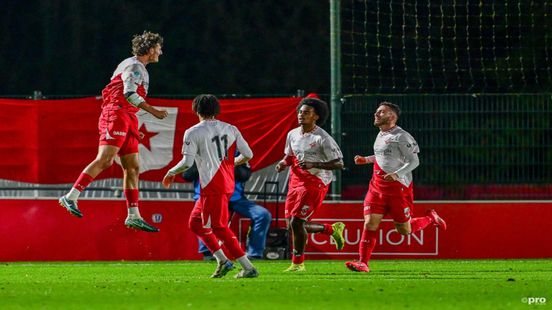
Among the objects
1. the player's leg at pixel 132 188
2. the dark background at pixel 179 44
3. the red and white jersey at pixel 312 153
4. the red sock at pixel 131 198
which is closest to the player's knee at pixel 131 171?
the player's leg at pixel 132 188

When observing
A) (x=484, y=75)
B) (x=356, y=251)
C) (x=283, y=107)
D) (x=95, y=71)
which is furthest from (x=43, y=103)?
(x=95, y=71)

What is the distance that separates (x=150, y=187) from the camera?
69.1 feet

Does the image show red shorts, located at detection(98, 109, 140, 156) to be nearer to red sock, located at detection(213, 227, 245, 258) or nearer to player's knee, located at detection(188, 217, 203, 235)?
player's knee, located at detection(188, 217, 203, 235)

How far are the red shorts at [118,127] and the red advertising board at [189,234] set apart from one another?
3484mm

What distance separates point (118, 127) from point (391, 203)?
3.11 m

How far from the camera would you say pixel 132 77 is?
16.8 metres

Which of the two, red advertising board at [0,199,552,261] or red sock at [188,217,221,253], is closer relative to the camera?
red sock at [188,217,221,253]

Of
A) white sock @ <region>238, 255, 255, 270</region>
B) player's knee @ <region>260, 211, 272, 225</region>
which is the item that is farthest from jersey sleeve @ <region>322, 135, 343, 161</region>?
player's knee @ <region>260, 211, 272, 225</region>

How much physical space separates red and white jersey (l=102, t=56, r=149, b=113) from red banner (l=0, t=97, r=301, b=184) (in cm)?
363

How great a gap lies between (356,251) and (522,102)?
2.98 meters

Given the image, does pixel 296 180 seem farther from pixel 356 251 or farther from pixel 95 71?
pixel 95 71

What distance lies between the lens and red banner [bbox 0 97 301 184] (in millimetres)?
20891

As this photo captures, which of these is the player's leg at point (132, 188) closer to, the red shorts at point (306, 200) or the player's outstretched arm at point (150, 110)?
the player's outstretched arm at point (150, 110)

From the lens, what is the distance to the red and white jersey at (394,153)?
56.2 feet
